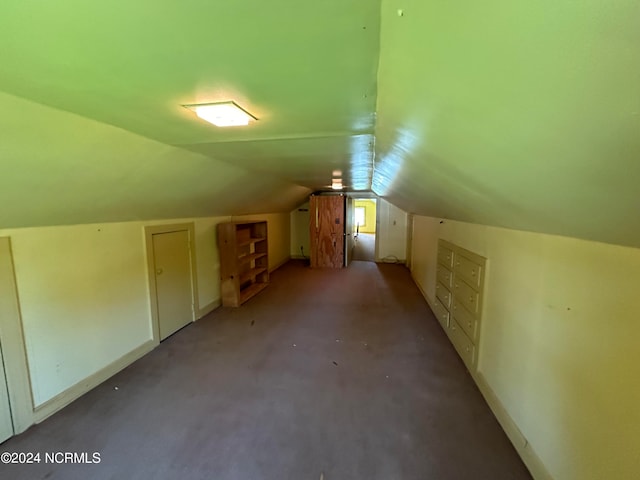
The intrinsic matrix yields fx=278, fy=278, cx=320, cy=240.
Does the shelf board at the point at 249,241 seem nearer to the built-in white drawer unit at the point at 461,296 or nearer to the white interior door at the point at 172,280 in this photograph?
the white interior door at the point at 172,280

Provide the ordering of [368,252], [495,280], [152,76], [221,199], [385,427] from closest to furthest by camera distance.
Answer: [152,76] < [385,427] < [495,280] < [221,199] < [368,252]

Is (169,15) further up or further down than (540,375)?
further up

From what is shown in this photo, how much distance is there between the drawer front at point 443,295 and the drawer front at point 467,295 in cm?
26

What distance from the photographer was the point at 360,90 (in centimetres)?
127

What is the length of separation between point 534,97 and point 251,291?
4918 mm

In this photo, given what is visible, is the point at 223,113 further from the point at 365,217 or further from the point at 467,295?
the point at 365,217

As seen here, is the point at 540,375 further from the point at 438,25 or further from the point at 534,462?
the point at 438,25

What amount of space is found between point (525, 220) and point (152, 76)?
207 centimetres

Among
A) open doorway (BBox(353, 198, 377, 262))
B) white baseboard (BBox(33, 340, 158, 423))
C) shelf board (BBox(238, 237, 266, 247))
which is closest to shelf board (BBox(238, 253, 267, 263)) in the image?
shelf board (BBox(238, 237, 266, 247))

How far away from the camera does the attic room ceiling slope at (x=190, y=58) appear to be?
763mm

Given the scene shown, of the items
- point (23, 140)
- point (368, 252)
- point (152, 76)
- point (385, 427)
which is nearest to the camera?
point (152, 76)

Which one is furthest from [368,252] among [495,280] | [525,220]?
[525,220]

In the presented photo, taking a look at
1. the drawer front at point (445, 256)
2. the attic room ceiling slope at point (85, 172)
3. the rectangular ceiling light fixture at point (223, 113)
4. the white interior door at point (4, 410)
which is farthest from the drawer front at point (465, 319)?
the white interior door at point (4, 410)

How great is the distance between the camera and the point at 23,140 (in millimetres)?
1383
